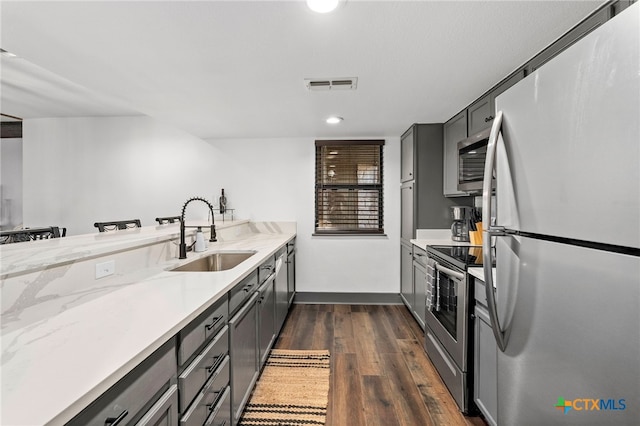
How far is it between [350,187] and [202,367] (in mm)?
3199

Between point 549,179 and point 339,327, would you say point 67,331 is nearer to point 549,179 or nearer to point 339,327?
point 549,179

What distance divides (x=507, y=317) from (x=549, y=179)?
1.62 ft

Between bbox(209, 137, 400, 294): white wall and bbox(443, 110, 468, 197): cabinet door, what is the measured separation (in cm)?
84

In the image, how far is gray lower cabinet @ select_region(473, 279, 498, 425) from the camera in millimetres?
1620

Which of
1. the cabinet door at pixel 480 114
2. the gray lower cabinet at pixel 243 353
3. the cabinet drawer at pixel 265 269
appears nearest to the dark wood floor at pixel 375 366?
the gray lower cabinet at pixel 243 353

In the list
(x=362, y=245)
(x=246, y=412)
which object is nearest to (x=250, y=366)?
(x=246, y=412)

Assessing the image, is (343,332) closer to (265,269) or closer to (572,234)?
(265,269)

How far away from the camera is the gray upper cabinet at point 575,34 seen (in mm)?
1357

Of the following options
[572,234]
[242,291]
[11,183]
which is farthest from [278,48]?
[11,183]

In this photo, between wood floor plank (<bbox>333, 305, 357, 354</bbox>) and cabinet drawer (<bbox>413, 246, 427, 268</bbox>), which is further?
cabinet drawer (<bbox>413, 246, 427, 268</bbox>)

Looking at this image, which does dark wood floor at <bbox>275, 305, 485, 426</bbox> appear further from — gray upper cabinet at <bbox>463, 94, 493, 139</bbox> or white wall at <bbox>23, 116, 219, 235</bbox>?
white wall at <bbox>23, 116, 219, 235</bbox>

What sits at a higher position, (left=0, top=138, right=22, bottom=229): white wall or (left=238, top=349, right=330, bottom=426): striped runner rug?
(left=0, top=138, right=22, bottom=229): white wall

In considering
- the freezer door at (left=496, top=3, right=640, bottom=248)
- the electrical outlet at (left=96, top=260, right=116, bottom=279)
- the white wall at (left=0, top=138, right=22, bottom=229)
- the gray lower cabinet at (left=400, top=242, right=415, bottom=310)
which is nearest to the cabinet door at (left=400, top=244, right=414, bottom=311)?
the gray lower cabinet at (left=400, top=242, right=415, bottom=310)

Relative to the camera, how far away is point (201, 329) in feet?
4.15
